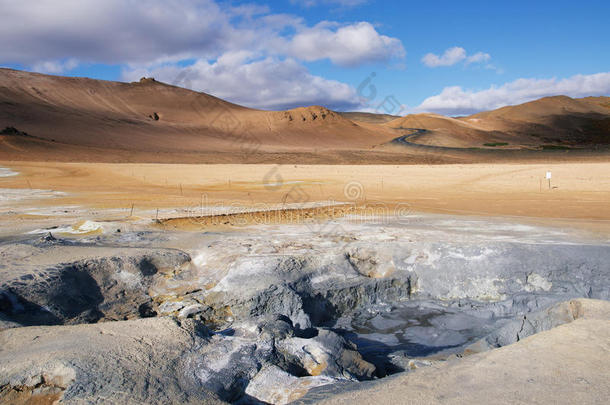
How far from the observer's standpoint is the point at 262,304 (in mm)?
4457

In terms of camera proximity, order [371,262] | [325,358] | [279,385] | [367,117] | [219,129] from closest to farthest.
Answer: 1. [279,385]
2. [325,358]
3. [371,262]
4. [219,129]
5. [367,117]

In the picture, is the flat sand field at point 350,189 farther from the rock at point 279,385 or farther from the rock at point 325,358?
the rock at point 279,385

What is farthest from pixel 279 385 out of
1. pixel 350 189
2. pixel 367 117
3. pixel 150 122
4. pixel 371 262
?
pixel 367 117

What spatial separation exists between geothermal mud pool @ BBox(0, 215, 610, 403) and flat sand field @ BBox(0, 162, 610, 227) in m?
3.29

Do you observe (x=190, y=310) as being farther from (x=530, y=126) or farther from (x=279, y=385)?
(x=530, y=126)

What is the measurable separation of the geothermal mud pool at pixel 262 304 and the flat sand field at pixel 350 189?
3.29 metres

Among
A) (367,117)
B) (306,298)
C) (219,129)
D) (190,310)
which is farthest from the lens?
(367,117)

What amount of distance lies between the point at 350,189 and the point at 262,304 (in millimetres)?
9474

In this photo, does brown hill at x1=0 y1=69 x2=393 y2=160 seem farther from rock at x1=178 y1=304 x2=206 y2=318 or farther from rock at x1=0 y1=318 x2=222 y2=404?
rock at x1=0 y1=318 x2=222 y2=404

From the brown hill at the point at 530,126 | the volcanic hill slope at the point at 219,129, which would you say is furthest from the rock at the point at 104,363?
the brown hill at the point at 530,126

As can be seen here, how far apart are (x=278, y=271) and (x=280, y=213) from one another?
3.66m

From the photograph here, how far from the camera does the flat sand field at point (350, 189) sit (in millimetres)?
9703

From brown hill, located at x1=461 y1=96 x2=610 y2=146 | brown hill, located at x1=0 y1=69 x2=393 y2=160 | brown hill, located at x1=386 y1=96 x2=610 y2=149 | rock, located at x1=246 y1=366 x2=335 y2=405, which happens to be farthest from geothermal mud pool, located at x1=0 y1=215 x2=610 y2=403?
brown hill, located at x1=461 y1=96 x2=610 y2=146

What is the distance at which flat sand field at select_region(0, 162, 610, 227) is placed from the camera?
31.8 ft
